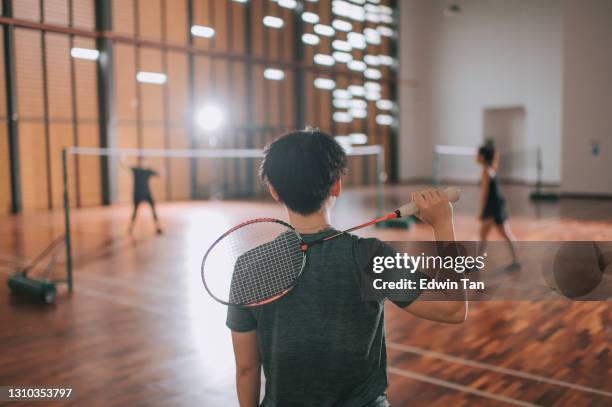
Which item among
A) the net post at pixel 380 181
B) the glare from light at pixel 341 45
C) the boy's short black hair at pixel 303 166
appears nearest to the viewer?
the boy's short black hair at pixel 303 166

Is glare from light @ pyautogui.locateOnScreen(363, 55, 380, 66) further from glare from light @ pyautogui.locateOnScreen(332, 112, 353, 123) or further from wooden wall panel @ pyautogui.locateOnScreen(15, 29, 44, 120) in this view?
Result: wooden wall panel @ pyautogui.locateOnScreen(15, 29, 44, 120)

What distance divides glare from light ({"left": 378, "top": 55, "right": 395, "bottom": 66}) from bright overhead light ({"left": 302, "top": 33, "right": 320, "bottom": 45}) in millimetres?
3979

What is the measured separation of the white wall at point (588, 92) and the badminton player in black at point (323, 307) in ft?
59.1

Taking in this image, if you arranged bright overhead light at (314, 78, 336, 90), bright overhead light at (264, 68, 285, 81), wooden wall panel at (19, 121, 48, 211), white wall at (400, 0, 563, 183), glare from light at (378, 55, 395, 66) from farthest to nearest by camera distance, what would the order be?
1. glare from light at (378, 55, 395, 66)
2. white wall at (400, 0, 563, 183)
3. bright overhead light at (314, 78, 336, 90)
4. bright overhead light at (264, 68, 285, 81)
5. wooden wall panel at (19, 121, 48, 211)

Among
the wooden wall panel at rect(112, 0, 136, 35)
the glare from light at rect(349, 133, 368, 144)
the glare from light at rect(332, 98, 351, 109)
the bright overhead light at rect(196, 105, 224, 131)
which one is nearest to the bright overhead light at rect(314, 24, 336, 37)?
the glare from light at rect(332, 98, 351, 109)

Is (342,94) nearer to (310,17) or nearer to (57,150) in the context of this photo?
(310,17)

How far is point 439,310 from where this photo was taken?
5.10 feet

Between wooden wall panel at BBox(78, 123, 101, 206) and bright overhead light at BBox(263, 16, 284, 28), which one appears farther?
bright overhead light at BBox(263, 16, 284, 28)

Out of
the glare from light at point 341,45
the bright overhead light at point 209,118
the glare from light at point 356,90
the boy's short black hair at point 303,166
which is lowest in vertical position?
the boy's short black hair at point 303,166

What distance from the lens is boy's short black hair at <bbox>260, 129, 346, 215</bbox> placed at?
152 cm

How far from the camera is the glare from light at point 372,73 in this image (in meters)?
24.9

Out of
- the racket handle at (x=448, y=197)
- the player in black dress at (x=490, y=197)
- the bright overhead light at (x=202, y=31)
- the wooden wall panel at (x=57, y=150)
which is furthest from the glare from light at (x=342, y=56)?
the racket handle at (x=448, y=197)

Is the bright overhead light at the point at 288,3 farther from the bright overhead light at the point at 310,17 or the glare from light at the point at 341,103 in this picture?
the glare from light at the point at 341,103

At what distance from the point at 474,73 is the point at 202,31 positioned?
39.8ft
